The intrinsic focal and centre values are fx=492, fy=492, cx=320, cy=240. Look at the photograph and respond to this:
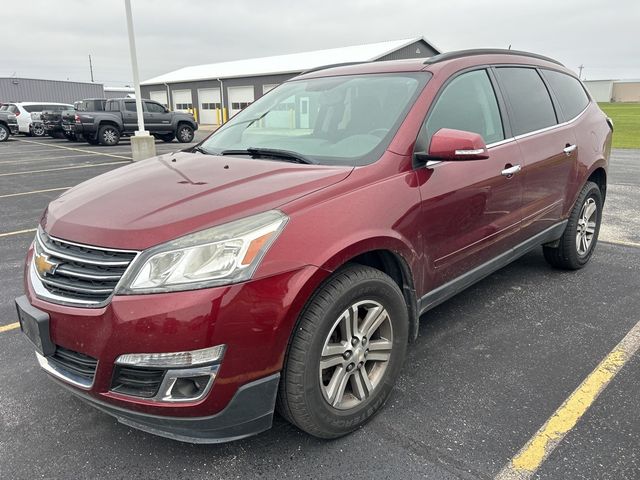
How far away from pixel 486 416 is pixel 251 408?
1.24 meters

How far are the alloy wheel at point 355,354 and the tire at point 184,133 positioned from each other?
20776mm

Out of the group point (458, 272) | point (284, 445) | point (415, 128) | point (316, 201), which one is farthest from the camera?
point (458, 272)

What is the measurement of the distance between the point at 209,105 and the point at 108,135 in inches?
807

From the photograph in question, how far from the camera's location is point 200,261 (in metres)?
1.91

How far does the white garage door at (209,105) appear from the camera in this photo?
125 ft

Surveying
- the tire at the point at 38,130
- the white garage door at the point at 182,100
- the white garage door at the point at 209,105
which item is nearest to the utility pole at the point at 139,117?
the tire at the point at 38,130

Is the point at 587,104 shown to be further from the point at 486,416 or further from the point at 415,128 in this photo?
the point at 486,416

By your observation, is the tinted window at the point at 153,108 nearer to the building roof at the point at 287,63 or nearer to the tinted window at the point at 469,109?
the building roof at the point at 287,63

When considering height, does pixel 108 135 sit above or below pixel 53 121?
below

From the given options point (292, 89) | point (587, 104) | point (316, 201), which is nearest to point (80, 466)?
point (316, 201)

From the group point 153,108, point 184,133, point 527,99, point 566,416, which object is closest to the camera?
point 566,416

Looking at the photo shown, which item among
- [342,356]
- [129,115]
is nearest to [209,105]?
[129,115]

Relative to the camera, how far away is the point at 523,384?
9.07 ft

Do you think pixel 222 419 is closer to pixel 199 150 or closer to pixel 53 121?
pixel 199 150
